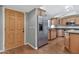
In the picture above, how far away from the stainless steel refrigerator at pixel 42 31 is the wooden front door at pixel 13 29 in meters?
0.74

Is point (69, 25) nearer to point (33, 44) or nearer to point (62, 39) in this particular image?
point (62, 39)

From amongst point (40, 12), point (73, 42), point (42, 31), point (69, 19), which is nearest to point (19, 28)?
point (42, 31)

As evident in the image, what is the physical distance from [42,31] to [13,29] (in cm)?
124

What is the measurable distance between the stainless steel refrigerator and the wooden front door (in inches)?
29.0

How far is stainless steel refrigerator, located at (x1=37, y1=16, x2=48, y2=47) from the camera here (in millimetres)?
4305

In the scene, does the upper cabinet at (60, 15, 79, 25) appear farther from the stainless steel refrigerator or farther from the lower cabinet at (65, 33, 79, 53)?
the stainless steel refrigerator

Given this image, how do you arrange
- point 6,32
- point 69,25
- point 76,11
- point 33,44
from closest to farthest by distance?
1. point 76,11
2. point 69,25
3. point 6,32
4. point 33,44

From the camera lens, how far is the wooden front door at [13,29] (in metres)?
3.96

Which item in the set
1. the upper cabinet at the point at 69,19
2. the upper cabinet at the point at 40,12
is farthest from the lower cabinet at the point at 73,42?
the upper cabinet at the point at 40,12

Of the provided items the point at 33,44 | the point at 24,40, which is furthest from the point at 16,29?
the point at 33,44

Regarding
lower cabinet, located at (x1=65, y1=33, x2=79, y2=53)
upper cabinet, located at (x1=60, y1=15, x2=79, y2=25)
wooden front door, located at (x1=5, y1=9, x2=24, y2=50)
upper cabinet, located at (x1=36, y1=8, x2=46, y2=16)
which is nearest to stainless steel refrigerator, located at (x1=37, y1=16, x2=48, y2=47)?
upper cabinet, located at (x1=36, y1=8, x2=46, y2=16)

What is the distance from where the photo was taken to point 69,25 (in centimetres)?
364

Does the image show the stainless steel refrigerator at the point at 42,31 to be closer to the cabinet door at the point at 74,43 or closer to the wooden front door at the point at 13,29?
the wooden front door at the point at 13,29

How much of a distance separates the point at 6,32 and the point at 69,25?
2366 millimetres
